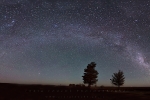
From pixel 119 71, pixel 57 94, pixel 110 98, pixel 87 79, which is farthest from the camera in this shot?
pixel 119 71

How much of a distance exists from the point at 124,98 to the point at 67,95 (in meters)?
9.81

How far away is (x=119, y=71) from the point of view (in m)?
60.3

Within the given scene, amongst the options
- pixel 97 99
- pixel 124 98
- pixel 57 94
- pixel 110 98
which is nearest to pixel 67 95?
pixel 57 94

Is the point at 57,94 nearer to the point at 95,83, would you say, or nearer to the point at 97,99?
the point at 97,99

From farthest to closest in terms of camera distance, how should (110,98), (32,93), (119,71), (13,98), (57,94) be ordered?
(119,71)
(110,98)
(57,94)
(32,93)
(13,98)

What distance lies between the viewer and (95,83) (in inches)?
2160

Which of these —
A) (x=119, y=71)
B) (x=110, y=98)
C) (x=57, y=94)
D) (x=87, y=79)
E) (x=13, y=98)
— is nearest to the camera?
(x=13, y=98)

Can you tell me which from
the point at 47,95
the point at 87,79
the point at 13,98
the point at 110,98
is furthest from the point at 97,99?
the point at 87,79

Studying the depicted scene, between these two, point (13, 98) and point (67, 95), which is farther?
point (67, 95)

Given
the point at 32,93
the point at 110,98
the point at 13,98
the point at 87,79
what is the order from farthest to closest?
1. the point at 87,79
2. the point at 110,98
3. the point at 32,93
4. the point at 13,98

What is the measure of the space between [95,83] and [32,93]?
30.0 meters

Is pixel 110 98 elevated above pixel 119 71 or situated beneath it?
situated beneath

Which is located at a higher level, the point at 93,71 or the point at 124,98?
the point at 93,71

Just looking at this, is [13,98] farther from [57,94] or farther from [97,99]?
[97,99]
